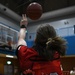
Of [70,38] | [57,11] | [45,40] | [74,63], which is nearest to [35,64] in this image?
[45,40]

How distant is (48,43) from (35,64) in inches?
8.4

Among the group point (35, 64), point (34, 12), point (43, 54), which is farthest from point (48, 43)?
point (34, 12)

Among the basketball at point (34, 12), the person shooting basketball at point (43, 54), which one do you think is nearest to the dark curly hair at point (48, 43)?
the person shooting basketball at point (43, 54)

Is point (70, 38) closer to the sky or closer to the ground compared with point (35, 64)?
closer to the sky

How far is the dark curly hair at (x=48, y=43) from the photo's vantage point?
5.60 feet

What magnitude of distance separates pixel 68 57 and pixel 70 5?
7.67 ft

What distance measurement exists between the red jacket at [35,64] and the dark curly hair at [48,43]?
6 cm

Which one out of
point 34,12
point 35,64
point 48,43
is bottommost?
point 35,64

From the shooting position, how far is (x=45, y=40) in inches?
69.3

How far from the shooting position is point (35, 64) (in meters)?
1.70

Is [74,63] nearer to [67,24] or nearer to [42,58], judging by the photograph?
[67,24]

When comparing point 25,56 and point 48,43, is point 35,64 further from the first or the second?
point 48,43

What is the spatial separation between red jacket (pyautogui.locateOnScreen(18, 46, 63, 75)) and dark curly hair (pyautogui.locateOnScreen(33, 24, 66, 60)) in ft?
0.19

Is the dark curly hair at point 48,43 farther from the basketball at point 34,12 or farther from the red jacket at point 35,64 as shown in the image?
the basketball at point 34,12
